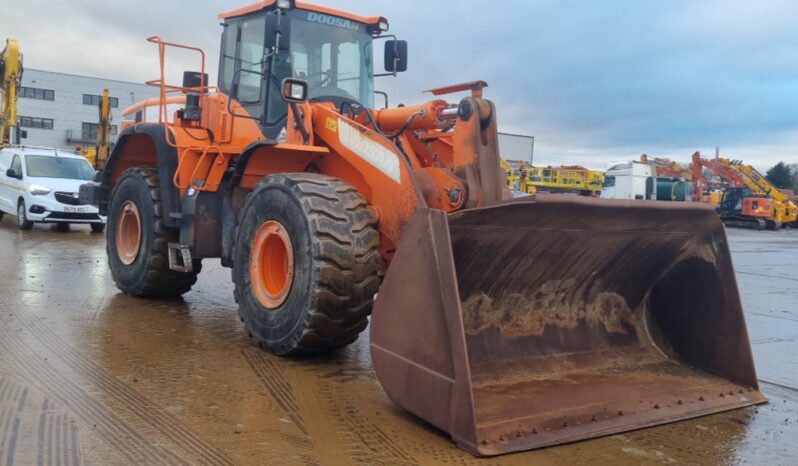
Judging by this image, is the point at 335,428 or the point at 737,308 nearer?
the point at 335,428

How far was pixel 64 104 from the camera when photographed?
190 feet

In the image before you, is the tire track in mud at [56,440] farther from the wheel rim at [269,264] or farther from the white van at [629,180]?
the white van at [629,180]

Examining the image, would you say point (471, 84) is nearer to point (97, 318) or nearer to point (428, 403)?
point (428, 403)

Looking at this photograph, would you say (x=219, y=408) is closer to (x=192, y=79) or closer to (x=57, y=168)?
(x=192, y=79)

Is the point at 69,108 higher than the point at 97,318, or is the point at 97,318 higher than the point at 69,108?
the point at 69,108

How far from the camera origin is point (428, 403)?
3797mm

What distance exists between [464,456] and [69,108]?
6166 cm

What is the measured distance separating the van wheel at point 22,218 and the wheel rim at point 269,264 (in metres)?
11.8

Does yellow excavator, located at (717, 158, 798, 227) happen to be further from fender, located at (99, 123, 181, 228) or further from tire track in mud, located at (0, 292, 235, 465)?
tire track in mud, located at (0, 292, 235, 465)

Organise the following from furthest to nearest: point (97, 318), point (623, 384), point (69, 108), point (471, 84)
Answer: point (69, 108), point (97, 318), point (471, 84), point (623, 384)

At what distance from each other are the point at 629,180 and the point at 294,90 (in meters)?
33.6

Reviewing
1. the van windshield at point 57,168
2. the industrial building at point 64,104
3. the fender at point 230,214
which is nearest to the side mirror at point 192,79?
the fender at point 230,214

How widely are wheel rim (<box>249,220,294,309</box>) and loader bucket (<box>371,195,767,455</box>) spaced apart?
139 centimetres

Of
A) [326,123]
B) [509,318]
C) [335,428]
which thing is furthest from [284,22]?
[335,428]
